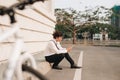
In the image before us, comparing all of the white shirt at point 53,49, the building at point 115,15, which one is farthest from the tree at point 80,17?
the white shirt at point 53,49

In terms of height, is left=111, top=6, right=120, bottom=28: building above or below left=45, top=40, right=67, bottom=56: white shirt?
above

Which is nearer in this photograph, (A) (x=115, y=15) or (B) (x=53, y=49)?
(B) (x=53, y=49)

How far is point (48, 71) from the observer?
10734mm

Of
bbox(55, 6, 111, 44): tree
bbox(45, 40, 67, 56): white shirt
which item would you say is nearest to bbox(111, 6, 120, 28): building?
bbox(55, 6, 111, 44): tree

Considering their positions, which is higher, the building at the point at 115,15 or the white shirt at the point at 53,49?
the building at the point at 115,15

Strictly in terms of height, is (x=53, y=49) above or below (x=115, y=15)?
below

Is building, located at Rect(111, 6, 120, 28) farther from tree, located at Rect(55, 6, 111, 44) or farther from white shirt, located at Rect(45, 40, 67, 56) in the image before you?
white shirt, located at Rect(45, 40, 67, 56)

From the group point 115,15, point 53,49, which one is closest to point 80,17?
point 115,15

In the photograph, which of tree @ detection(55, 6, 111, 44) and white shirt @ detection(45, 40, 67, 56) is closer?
white shirt @ detection(45, 40, 67, 56)

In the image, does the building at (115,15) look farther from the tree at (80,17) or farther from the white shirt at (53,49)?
the white shirt at (53,49)

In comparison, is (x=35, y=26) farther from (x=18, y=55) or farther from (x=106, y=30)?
(x=106, y=30)

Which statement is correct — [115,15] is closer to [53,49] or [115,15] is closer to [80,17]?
[80,17]

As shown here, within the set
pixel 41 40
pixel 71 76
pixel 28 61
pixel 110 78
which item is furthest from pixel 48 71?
pixel 28 61

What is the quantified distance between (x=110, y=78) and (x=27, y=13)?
3.59 meters
